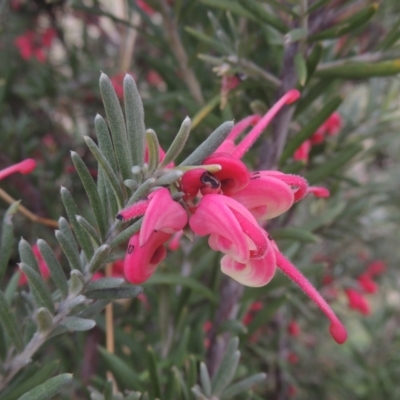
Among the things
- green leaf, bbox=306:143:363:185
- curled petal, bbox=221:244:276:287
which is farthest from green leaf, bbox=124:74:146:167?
green leaf, bbox=306:143:363:185

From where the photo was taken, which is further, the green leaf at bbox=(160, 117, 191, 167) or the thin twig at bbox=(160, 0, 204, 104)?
the thin twig at bbox=(160, 0, 204, 104)

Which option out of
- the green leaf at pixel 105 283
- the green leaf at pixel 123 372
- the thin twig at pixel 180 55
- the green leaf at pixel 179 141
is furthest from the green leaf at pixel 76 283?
the thin twig at pixel 180 55

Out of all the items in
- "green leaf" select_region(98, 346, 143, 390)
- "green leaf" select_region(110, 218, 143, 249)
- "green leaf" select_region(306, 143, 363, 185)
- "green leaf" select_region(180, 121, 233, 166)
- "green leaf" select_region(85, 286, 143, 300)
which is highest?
"green leaf" select_region(180, 121, 233, 166)

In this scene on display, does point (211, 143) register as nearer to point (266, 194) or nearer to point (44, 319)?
point (266, 194)

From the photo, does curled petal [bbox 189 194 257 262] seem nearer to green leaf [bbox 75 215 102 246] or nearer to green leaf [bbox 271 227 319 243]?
green leaf [bbox 75 215 102 246]

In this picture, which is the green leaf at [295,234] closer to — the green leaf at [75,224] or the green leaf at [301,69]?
the green leaf at [301,69]

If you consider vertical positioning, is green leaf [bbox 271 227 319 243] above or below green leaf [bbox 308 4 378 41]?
below

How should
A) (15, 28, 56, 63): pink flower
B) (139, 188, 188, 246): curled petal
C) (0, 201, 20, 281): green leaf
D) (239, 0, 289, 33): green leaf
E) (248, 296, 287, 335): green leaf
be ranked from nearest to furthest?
(139, 188, 188, 246): curled petal < (0, 201, 20, 281): green leaf < (239, 0, 289, 33): green leaf < (248, 296, 287, 335): green leaf < (15, 28, 56, 63): pink flower
